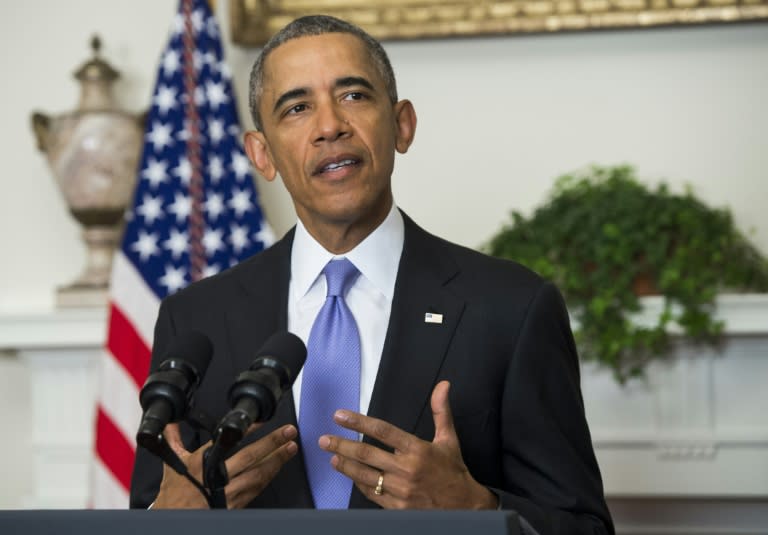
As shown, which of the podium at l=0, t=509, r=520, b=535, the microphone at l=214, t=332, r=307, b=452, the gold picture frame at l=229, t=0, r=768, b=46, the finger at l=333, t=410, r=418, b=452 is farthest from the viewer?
the gold picture frame at l=229, t=0, r=768, b=46

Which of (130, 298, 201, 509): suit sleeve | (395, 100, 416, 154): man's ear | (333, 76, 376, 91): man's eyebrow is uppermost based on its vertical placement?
(333, 76, 376, 91): man's eyebrow

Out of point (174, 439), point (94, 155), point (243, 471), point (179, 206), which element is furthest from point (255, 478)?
point (94, 155)

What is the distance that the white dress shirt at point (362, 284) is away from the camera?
6.90ft

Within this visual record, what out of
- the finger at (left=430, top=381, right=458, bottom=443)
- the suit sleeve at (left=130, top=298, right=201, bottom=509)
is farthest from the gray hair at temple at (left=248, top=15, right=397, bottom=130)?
the finger at (left=430, top=381, right=458, bottom=443)

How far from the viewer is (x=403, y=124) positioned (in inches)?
88.8

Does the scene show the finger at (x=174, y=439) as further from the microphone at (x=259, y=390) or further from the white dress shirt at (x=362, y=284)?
the microphone at (x=259, y=390)

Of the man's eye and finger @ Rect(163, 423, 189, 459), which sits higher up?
the man's eye

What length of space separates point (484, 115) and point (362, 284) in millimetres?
2252

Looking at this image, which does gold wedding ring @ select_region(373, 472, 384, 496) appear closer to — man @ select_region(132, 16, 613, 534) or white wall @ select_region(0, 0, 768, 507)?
man @ select_region(132, 16, 613, 534)

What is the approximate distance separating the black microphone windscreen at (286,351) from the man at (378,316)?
403mm

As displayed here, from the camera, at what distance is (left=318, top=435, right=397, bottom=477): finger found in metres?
1.62

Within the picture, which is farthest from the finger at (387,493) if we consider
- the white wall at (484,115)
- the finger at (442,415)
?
the white wall at (484,115)

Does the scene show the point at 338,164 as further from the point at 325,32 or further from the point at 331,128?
the point at 325,32

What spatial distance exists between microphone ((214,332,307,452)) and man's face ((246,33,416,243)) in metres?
0.62
